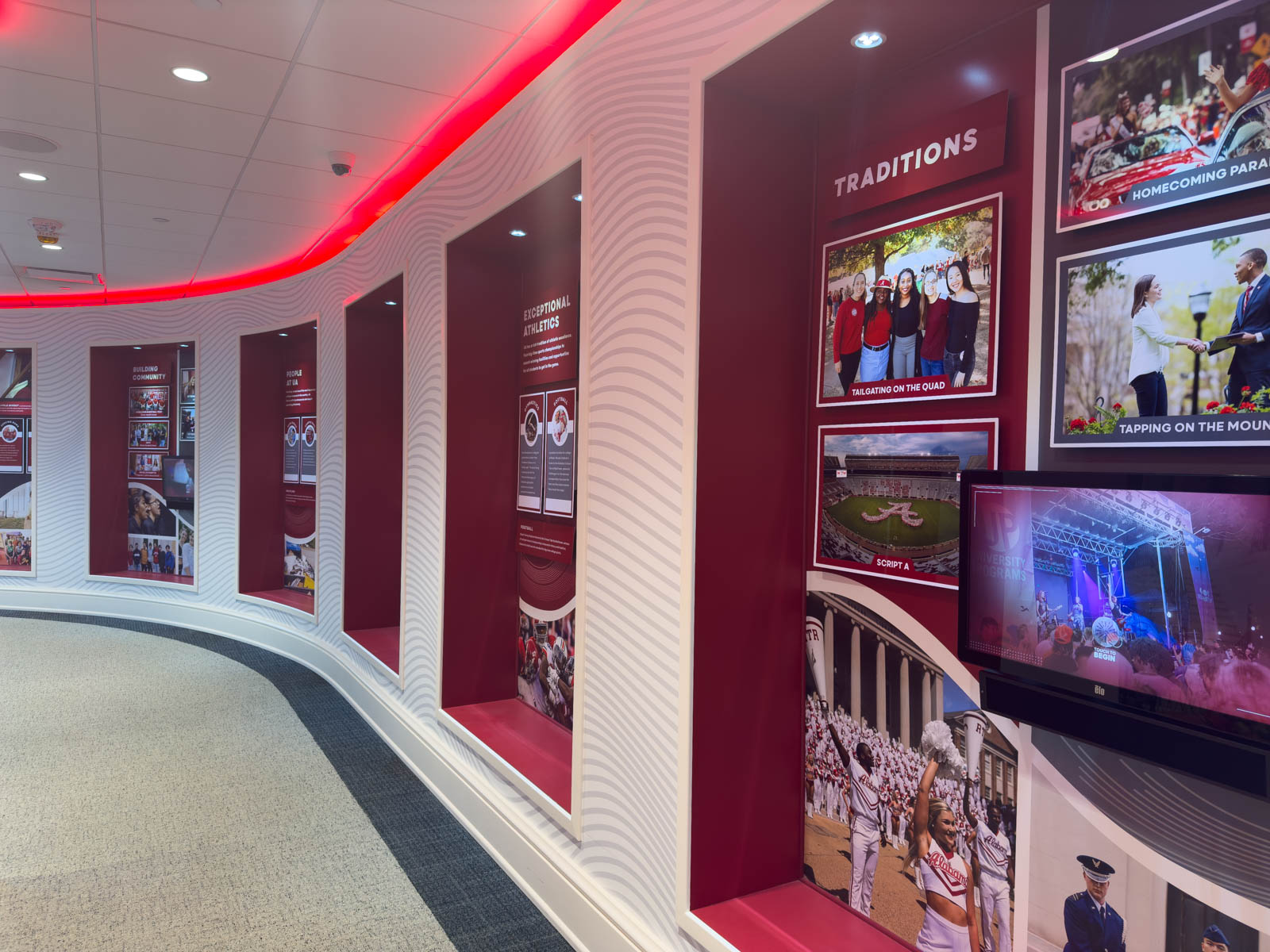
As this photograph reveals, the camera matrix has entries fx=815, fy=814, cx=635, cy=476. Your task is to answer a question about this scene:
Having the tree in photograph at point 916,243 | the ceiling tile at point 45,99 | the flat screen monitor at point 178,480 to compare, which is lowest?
the flat screen monitor at point 178,480

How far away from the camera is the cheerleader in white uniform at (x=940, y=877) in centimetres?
191

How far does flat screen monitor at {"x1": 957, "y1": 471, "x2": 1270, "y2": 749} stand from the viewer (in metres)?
1.28

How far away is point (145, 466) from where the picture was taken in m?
8.15

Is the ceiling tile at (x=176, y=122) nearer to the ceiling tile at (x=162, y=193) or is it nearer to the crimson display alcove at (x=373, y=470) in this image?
the ceiling tile at (x=162, y=193)

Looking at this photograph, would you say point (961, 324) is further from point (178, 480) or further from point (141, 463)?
point (141, 463)

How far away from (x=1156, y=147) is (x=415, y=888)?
3155 mm

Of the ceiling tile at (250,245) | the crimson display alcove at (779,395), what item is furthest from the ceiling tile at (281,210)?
the crimson display alcove at (779,395)

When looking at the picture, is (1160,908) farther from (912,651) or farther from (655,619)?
(655,619)

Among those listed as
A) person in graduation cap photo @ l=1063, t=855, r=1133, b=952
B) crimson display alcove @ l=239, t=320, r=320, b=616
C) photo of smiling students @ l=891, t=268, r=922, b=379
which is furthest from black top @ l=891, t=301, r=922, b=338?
crimson display alcove @ l=239, t=320, r=320, b=616

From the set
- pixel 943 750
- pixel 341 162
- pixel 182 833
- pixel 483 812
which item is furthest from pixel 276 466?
pixel 943 750

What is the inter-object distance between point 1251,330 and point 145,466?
29.5ft

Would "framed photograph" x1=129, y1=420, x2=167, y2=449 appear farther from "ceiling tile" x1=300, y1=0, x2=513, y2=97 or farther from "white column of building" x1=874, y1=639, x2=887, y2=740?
"white column of building" x1=874, y1=639, x2=887, y2=740

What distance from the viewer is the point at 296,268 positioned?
6.72 meters

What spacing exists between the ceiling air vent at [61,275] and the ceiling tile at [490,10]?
5.86 metres
